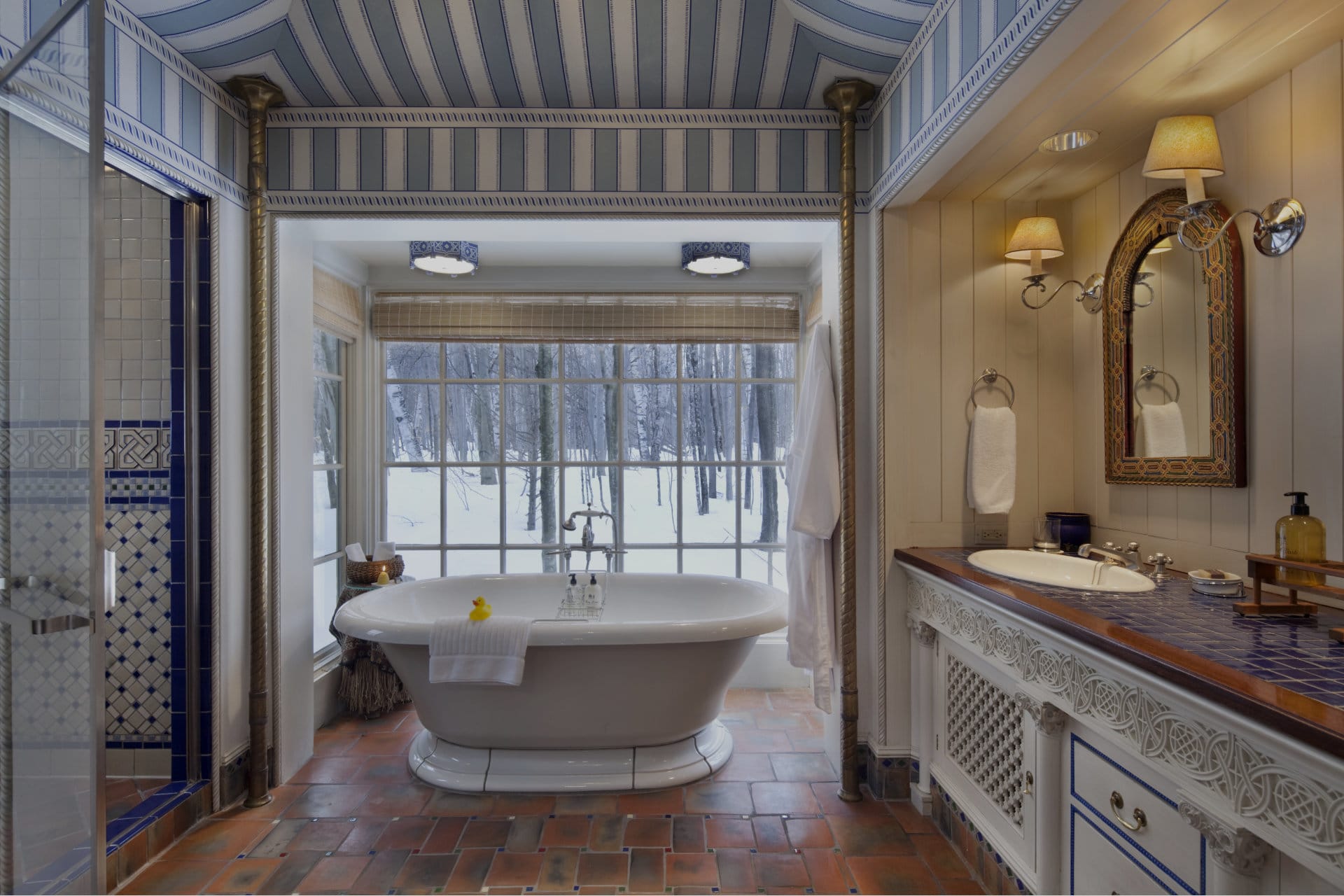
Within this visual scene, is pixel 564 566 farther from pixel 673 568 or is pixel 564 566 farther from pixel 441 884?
pixel 441 884

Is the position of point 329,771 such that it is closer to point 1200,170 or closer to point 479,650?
point 479,650

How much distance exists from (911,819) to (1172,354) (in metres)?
1.64

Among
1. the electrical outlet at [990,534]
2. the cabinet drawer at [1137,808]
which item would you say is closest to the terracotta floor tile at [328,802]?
the cabinet drawer at [1137,808]

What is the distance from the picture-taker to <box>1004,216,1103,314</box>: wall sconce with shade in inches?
93.1

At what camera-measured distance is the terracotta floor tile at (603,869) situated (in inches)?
79.5

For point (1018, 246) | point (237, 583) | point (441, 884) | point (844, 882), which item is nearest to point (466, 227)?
point (237, 583)

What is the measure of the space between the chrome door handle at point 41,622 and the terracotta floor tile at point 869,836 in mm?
2009

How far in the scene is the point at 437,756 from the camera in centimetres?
266

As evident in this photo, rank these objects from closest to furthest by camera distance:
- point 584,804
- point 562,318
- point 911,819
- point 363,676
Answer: point 911,819, point 584,804, point 363,676, point 562,318

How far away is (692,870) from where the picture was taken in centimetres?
207

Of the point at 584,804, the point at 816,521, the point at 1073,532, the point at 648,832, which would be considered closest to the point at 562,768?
the point at 584,804

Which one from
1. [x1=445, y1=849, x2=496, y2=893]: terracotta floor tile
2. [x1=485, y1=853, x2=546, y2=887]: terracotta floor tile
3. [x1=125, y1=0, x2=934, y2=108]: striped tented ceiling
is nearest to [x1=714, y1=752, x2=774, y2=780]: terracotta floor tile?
[x1=485, y1=853, x2=546, y2=887]: terracotta floor tile

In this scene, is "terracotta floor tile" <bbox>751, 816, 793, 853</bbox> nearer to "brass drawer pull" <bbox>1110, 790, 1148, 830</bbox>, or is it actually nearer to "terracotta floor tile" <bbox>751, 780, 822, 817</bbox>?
"terracotta floor tile" <bbox>751, 780, 822, 817</bbox>

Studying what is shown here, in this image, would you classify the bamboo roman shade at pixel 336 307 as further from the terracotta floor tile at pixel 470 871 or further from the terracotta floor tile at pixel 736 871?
the terracotta floor tile at pixel 736 871
